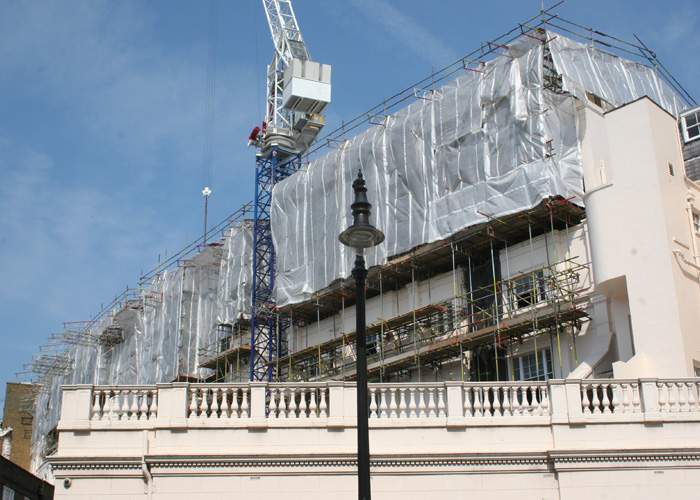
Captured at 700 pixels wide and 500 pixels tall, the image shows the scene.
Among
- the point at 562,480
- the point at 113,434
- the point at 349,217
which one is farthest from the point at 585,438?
the point at 349,217

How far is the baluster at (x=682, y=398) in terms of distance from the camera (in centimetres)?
2098

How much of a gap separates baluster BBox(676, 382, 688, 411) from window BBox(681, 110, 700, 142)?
1645cm

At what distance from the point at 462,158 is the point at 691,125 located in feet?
29.7

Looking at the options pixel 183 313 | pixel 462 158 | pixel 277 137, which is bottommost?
pixel 183 313

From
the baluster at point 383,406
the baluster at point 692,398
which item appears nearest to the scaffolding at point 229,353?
the baluster at point 383,406

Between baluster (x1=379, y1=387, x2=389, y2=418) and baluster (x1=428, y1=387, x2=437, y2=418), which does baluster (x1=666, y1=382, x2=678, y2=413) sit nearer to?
baluster (x1=428, y1=387, x2=437, y2=418)

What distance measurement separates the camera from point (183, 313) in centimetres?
5438

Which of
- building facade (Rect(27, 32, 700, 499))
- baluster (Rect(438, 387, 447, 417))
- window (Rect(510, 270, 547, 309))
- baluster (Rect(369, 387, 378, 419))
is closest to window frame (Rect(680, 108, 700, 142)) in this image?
building facade (Rect(27, 32, 700, 499))

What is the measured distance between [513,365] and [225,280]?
22593 millimetres

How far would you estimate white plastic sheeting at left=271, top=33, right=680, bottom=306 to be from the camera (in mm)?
33500

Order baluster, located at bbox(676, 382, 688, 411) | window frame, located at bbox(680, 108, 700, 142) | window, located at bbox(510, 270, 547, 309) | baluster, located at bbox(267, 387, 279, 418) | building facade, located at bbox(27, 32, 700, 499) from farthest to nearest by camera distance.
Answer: window frame, located at bbox(680, 108, 700, 142), window, located at bbox(510, 270, 547, 309), baluster, located at bbox(267, 387, 279, 418), baluster, located at bbox(676, 382, 688, 411), building facade, located at bbox(27, 32, 700, 499)

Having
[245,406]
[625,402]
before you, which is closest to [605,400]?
[625,402]

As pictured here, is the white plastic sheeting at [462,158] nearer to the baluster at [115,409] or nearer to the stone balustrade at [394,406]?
the stone balustrade at [394,406]

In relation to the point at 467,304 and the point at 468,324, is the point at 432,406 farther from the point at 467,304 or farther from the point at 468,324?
the point at 467,304
